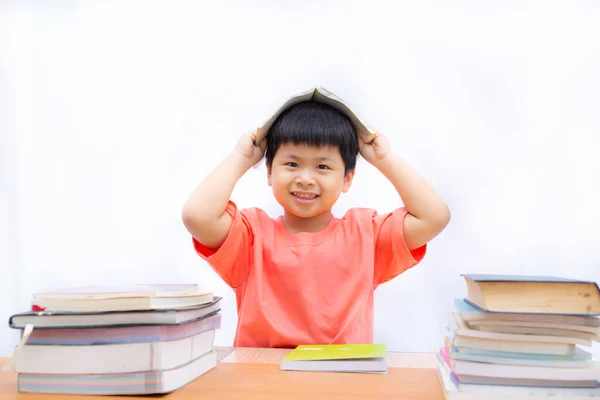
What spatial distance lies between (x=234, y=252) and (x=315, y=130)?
349 millimetres

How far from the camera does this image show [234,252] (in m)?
1.46

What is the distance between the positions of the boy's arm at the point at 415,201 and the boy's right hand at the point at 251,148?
11.3 inches

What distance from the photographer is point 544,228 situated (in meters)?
1.95

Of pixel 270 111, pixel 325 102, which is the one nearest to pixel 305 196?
pixel 325 102

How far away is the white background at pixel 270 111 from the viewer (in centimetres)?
196

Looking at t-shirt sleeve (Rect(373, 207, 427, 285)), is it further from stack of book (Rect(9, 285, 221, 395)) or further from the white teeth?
stack of book (Rect(9, 285, 221, 395))

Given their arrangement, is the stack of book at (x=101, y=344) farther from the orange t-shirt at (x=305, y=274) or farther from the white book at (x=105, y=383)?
→ the orange t-shirt at (x=305, y=274)

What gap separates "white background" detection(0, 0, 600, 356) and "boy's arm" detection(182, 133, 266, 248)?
1.78 ft

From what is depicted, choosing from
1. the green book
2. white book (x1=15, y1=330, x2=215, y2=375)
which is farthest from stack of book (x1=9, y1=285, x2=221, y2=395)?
the green book

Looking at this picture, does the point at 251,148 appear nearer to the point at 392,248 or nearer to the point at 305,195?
the point at 305,195

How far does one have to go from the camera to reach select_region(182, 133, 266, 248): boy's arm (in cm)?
139

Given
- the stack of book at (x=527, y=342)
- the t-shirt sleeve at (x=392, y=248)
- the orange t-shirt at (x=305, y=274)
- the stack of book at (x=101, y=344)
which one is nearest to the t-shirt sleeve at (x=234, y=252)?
the orange t-shirt at (x=305, y=274)

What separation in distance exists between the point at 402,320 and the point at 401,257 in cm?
58

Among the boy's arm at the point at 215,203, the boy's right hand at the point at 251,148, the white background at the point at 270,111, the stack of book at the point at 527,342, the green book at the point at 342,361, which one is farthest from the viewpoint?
the white background at the point at 270,111
